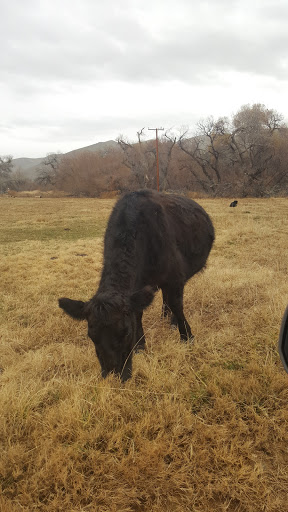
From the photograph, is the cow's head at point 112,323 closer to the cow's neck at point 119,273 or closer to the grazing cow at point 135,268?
the grazing cow at point 135,268

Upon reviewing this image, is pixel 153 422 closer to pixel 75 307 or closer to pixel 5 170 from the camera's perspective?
pixel 75 307

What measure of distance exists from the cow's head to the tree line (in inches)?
1380

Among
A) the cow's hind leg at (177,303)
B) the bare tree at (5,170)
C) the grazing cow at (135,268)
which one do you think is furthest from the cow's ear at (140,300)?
the bare tree at (5,170)

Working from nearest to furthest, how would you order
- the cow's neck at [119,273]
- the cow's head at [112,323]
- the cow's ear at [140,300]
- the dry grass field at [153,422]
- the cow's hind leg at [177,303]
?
the dry grass field at [153,422] → the cow's head at [112,323] → the cow's ear at [140,300] → the cow's neck at [119,273] → the cow's hind leg at [177,303]

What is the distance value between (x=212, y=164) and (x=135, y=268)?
1684 inches

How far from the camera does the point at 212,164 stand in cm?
4325

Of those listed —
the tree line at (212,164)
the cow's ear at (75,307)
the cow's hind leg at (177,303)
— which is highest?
the tree line at (212,164)

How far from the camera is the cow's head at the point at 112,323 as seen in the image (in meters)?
2.88

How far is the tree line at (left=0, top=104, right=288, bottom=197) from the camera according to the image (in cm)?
3791

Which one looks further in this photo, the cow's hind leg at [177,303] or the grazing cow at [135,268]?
the cow's hind leg at [177,303]

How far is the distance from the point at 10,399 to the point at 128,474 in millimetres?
1289

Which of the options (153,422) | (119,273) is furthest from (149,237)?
(153,422)

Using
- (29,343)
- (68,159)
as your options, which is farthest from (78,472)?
(68,159)

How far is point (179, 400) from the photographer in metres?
2.79
